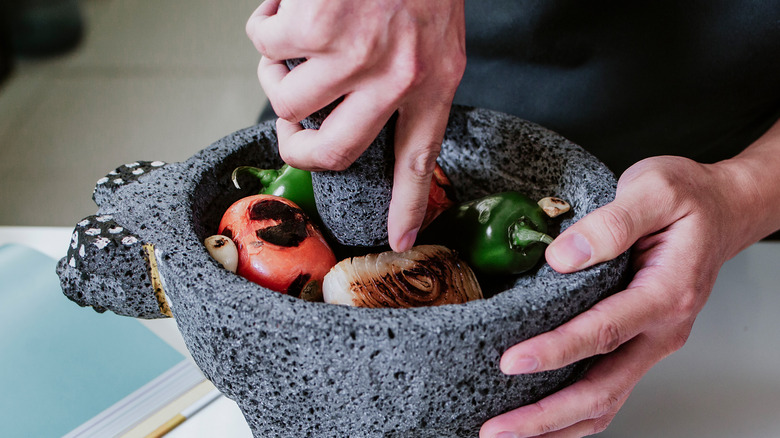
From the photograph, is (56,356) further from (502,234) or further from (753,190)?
(753,190)

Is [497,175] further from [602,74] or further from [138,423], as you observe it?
[138,423]

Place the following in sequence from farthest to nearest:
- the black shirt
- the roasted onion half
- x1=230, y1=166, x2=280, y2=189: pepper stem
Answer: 1. the black shirt
2. x1=230, y1=166, x2=280, y2=189: pepper stem
3. the roasted onion half

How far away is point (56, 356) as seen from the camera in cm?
76

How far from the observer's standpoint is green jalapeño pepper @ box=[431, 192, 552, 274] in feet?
1.90

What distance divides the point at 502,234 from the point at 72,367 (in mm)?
505

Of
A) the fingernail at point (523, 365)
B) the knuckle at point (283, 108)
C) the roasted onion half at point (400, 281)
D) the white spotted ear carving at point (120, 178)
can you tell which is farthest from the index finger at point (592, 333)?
the white spotted ear carving at point (120, 178)

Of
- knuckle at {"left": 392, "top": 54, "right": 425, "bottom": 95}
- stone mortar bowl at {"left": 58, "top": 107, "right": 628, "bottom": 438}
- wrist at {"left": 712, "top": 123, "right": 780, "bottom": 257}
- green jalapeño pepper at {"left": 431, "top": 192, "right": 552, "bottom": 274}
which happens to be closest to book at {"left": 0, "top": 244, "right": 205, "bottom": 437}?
stone mortar bowl at {"left": 58, "top": 107, "right": 628, "bottom": 438}

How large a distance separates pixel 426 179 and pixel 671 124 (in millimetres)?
581

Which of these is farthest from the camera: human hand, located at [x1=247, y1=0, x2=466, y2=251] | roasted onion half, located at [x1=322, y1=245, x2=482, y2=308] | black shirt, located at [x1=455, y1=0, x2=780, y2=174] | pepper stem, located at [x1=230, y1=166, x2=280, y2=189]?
black shirt, located at [x1=455, y1=0, x2=780, y2=174]

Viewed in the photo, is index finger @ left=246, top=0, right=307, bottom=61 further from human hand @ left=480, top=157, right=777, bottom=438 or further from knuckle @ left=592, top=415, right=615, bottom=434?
knuckle @ left=592, top=415, right=615, bottom=434

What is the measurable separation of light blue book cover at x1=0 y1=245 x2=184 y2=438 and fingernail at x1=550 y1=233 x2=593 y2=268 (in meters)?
0.47

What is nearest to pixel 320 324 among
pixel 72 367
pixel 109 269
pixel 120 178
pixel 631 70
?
pixel 109 269

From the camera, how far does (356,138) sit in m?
0.46

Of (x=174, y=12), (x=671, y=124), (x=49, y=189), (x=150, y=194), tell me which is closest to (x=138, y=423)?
(x=150, y=194)
